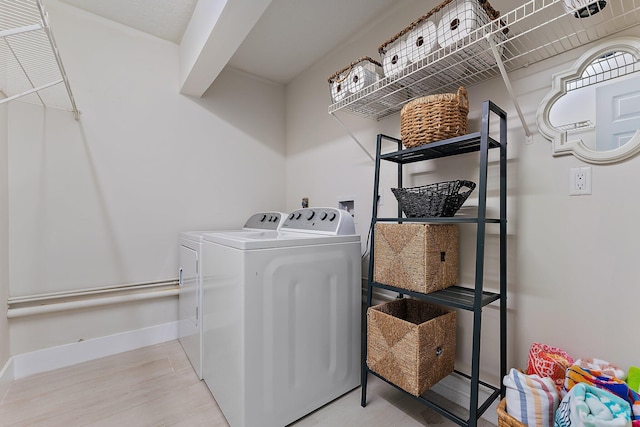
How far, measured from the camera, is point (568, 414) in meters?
0.86

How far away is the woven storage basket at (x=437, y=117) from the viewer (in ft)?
4.11

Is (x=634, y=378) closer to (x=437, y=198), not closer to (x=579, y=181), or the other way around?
(x=579, y=181)

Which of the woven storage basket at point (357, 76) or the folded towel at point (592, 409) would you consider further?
the woven storage basket at point (357, 76)

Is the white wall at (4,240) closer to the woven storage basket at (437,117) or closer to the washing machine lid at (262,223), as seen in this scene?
the washing machine lid at (262,223)

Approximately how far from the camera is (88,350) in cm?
196

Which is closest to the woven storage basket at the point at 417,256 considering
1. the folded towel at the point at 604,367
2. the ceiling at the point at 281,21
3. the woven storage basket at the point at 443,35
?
the folded towel at the point at 604,367

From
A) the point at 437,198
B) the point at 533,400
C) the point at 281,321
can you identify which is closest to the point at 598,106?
the point at 437,198

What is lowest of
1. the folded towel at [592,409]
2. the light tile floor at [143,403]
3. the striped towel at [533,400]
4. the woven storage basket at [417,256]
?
the light tile floor at [143,403]

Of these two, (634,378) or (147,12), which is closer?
(634,378)

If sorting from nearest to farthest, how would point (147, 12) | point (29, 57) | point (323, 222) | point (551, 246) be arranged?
point (551, 246) < point (29, 57) < point (323, 222) < point (147, 12)

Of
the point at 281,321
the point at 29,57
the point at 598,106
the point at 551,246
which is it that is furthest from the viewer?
the point at 29,57

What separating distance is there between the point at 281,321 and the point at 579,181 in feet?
4.62

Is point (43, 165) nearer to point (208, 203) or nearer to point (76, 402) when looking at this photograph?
point (208, 203)

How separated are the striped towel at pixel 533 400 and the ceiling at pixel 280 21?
213cm
